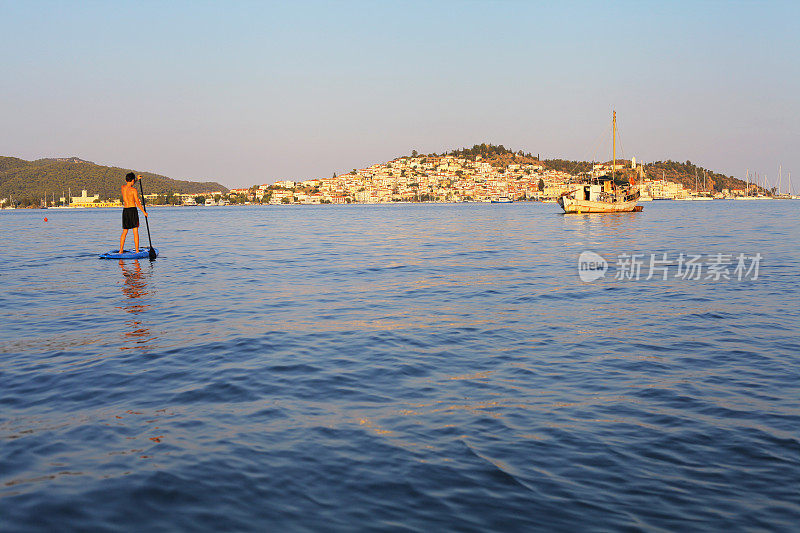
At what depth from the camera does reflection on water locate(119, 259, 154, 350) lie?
893 centimetres

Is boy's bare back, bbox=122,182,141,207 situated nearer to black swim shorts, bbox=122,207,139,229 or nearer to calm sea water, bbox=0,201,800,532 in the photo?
black swim shorts, bbox=122,207,139,229

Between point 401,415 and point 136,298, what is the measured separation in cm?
924

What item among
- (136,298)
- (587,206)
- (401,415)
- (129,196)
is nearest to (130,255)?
(129,196)

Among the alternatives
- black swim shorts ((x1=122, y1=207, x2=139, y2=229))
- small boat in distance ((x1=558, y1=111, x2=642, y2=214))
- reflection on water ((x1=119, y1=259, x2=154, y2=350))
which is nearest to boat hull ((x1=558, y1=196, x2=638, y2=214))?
small boat in distance ((x1=558, y1=111, x2=642, y2=214))

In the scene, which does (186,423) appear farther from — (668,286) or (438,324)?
(668,286)

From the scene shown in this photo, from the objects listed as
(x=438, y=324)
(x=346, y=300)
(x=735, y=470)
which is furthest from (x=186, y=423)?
(x=346, y=300)

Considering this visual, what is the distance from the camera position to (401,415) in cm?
554

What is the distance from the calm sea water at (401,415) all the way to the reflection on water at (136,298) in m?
0.08

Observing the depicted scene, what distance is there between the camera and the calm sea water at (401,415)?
12.6ft

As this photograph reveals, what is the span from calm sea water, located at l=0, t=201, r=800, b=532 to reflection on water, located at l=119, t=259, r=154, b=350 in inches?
3.3

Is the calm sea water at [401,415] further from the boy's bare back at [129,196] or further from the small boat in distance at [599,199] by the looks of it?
the small boat in distance at [599,199]

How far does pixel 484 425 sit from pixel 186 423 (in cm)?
267

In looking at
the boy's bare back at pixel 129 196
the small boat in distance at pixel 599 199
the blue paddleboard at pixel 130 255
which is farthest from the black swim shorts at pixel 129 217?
the small boat in distance at pixel 599 199

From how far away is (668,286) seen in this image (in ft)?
48.0
